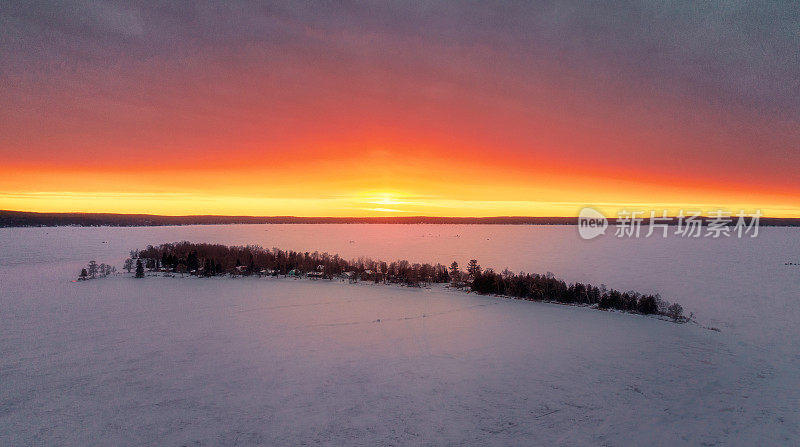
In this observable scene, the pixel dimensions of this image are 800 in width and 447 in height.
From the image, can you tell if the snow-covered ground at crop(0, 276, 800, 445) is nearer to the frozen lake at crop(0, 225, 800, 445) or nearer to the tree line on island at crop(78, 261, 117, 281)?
the frozen lake at crop(0, 225, 800, 445)

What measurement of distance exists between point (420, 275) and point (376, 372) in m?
30.9

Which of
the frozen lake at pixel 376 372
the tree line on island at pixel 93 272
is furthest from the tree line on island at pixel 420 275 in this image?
the frozen lake at pixel 376 372

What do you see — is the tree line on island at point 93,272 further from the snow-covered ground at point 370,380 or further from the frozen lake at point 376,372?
the snow-covered ground at point 370,380

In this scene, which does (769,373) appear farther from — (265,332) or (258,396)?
(265,332)

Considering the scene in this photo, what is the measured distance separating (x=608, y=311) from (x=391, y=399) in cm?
2614

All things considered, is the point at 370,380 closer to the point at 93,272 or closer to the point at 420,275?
the point at 420,275

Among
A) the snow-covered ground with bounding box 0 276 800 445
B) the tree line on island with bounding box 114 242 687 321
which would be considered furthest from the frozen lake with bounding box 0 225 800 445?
the tree line on island with bounding box 114 242 687 321

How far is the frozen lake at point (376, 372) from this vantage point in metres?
13.6

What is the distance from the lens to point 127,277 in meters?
46.2

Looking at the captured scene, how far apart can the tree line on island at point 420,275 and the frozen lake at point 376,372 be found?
405 centimetres

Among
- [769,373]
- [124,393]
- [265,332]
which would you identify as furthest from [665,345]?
[124,393]

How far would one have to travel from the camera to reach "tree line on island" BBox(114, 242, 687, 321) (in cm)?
3653

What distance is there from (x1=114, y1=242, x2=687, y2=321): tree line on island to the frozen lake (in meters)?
4.05

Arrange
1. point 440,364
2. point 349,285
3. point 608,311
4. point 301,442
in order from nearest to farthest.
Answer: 1. point 301,442
2. point 440,364
3. point 608,311
4. point 349,285
